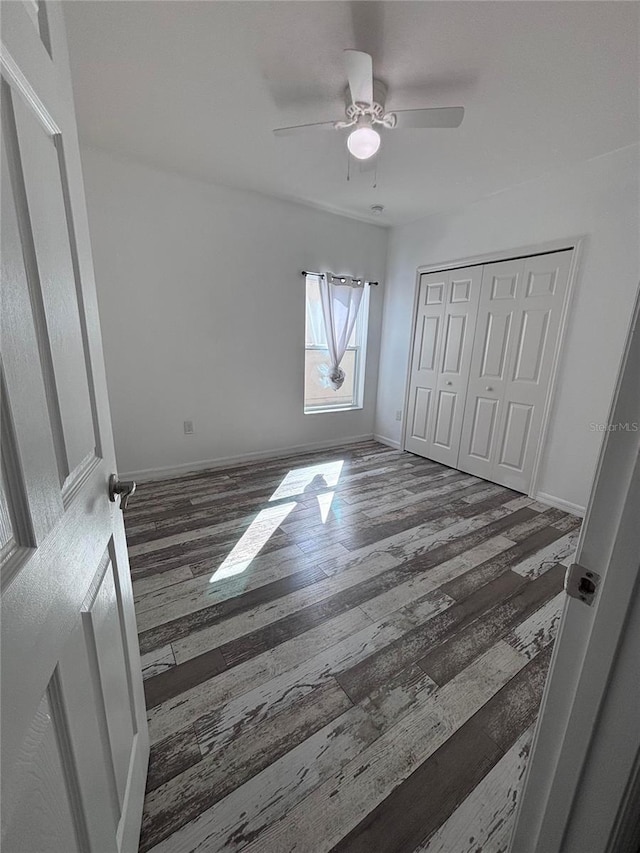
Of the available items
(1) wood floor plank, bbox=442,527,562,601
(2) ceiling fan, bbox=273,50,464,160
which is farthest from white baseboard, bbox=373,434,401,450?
(2) ceiling fan, bbox=273,50,464,160

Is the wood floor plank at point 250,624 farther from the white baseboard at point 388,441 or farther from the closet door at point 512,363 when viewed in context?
the white baseboard at point 388,441

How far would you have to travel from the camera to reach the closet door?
2.79 meters

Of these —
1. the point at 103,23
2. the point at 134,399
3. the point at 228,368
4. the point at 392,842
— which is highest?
the point at 103,23

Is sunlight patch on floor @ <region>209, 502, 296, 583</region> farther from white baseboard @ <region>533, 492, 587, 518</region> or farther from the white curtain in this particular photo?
white baseboard @ <region>533, 492, 587, 518</region>

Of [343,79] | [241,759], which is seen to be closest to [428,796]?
[241,759]

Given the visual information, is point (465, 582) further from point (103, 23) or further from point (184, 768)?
point (103, 23)

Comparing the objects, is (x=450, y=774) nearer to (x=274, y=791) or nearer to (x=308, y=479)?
(x=274, y=791)

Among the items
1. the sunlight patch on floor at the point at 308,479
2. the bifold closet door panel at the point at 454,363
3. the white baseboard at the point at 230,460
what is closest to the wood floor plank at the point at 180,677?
the sunlight patch on floor at the point at 308,479

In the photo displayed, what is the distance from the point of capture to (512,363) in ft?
10.0

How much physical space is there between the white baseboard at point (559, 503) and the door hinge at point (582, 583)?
8.94 feet

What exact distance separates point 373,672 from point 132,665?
3.11 feet

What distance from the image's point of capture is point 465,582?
6.31 ft

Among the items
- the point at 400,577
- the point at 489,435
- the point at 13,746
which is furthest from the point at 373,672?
the point at 489,435

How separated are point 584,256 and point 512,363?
91 centimetres
